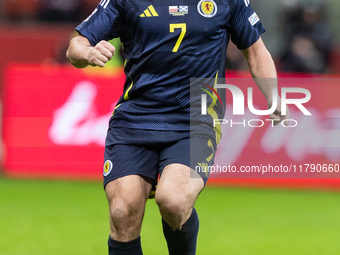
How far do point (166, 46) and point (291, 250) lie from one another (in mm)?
2403

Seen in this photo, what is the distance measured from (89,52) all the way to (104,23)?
381 mm

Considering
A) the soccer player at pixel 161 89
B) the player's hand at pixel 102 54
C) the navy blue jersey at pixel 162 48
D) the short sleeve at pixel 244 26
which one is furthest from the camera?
the short sleeve at pixel 244 26

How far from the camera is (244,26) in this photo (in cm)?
401

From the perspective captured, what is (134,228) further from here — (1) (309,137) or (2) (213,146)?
(1) (309,137)

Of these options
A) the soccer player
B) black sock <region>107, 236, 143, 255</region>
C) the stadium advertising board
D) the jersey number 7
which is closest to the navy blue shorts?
the soccer player

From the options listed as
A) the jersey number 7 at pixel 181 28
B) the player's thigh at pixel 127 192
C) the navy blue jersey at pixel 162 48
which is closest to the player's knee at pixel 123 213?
the player's thigh at pixel 127 192

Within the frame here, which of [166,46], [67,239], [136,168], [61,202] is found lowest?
[61,202]

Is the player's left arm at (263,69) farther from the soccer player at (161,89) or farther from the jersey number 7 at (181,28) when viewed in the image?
the jersey number 7 at (181,28)

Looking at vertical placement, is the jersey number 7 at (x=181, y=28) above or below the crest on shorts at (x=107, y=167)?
above

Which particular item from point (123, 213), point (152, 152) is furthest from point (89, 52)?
point (123, 213)

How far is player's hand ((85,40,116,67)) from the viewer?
3406 millimetres

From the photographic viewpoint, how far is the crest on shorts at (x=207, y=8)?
3877 millimetres

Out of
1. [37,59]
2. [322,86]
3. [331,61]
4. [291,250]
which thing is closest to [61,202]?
[291,250]

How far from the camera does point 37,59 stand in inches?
444
